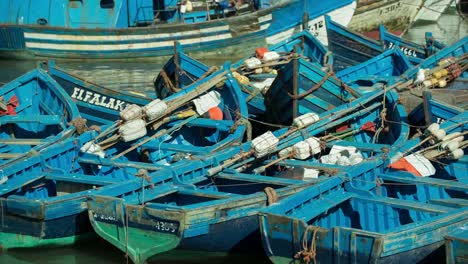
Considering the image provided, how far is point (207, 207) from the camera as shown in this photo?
13117 millimetres

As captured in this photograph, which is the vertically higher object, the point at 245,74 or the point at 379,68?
the point at 245,74

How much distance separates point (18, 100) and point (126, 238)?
665 cm

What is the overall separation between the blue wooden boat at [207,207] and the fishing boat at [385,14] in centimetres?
1698

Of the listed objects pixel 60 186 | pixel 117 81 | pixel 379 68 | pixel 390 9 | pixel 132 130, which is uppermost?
pixel 132 130

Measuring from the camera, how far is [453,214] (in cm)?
1238

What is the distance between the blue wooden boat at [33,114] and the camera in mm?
16844

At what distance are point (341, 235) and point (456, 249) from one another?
4.80 ft

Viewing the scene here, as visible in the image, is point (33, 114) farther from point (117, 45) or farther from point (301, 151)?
point (117, 45)

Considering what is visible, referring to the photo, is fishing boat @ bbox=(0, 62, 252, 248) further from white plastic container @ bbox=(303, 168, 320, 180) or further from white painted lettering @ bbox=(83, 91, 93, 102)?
white painted lettering @ bbox=(83, 91, 93, 102)

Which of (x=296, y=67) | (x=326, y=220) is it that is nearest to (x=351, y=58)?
(x=296, y=67)

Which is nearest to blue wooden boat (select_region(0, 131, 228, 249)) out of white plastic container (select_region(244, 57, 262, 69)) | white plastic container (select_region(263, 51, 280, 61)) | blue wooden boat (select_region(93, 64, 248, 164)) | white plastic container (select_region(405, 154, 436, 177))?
blue wooden boat (select_region(93, 64, 248, 164))

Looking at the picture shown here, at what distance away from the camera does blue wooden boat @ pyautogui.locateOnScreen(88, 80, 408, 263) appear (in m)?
12.9

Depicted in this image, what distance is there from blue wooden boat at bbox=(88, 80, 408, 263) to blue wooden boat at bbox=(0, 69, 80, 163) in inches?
122

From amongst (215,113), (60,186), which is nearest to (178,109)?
(215,113)
